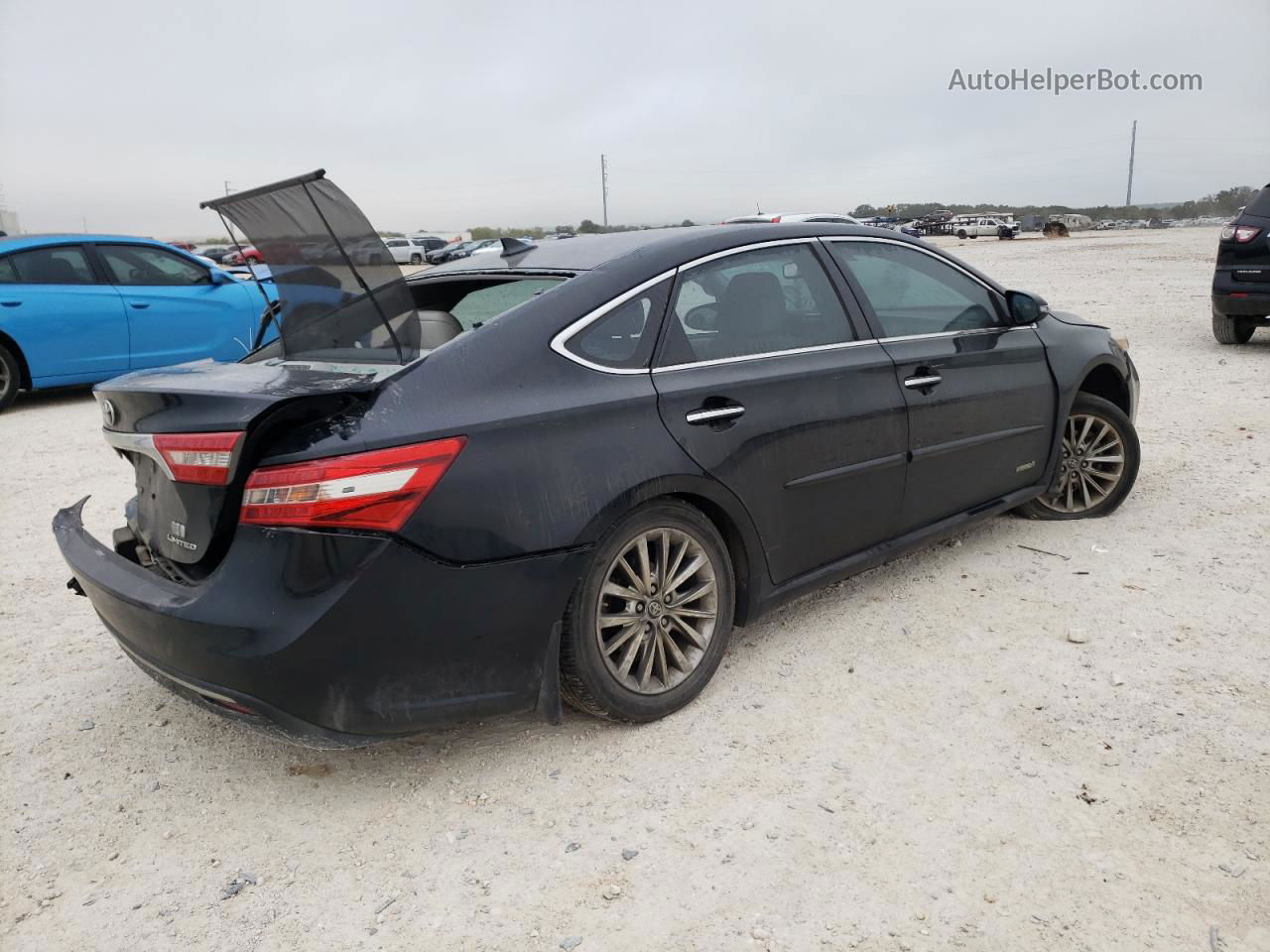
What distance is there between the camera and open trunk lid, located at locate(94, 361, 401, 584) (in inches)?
95.9

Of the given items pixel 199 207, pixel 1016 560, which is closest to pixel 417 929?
pixel 199 207

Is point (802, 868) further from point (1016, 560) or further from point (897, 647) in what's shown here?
point (1016, 560)

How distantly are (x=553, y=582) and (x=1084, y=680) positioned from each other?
6.19ft

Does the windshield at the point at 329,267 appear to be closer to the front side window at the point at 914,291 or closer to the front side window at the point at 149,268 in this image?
the front side window at the point at 914,291

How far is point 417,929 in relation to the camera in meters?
2.24

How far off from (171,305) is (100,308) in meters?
0.61

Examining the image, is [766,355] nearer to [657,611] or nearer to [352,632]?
[657,611]

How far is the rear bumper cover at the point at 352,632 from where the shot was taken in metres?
2.39

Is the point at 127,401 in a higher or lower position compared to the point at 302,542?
higher

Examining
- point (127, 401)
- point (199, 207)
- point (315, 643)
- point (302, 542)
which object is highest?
point (199, 207)

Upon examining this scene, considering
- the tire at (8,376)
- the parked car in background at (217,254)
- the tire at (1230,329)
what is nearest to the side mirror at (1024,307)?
the tire at (1230,329)

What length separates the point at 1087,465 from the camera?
4801 millimetres

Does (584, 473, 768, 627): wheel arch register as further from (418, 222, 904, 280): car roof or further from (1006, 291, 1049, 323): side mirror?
(1006, 291, 1049, 323): side mirror

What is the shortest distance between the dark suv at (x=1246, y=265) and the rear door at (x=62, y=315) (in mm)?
10351
